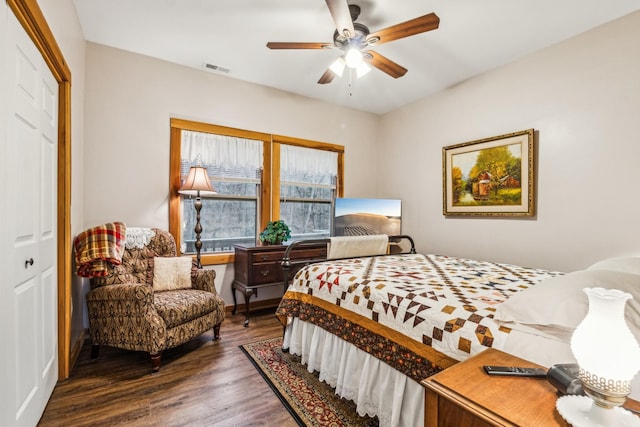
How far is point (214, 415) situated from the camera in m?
1.85

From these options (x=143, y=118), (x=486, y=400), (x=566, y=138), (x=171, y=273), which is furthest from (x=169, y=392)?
(x=566, y=138)

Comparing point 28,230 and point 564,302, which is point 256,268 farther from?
point 564,302

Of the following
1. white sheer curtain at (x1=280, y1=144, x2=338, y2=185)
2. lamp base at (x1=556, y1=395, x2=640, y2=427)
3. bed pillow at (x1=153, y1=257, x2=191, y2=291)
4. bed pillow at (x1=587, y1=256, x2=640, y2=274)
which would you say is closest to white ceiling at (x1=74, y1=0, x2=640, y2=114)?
white sheer curtain at (x1=280, y1=144, x2=338, y2=185)

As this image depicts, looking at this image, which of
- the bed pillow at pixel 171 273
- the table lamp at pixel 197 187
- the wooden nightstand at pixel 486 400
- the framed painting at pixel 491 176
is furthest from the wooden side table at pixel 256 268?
the wooden nightstand at pixel 486 400

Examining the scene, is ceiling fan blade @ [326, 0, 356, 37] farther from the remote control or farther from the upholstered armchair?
the upholstered armchair

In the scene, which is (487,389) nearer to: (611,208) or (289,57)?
(611,208)

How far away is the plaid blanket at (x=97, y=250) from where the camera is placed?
238 cm

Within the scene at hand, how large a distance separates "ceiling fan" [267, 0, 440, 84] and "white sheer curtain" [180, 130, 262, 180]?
140 centimetres

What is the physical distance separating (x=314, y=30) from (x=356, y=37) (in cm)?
54

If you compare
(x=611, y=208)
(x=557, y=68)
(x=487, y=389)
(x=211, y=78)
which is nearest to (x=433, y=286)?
(x=487, y=389)

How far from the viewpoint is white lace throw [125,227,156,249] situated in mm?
2846

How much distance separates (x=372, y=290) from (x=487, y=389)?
966 mm

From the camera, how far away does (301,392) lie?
208 cm

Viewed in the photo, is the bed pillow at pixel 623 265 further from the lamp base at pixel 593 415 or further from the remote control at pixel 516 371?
the lamp base at pixel 593 415
